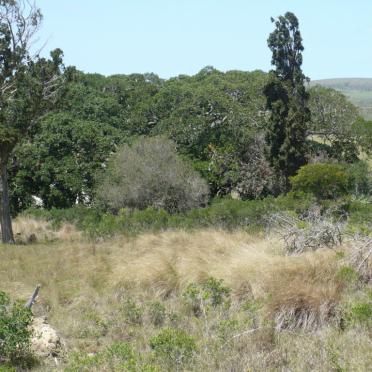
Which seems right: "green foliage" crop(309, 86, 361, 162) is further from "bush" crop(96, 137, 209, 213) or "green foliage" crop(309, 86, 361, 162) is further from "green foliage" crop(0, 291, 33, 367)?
"green foliage" crop(0, 291, 33, 367)

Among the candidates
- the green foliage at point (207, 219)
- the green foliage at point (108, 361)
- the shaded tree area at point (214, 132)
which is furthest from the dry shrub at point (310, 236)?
the shaded tree area at point (214, 132)

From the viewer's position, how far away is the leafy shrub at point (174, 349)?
568cm

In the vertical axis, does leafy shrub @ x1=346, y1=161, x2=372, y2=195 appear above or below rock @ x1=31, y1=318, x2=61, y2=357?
below

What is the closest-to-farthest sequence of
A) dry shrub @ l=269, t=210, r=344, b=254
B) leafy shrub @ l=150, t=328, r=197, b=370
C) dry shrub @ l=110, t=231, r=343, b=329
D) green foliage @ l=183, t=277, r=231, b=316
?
1. leafy shrub @ l=150, t=328, r=197, b=370
2. dry shrub @ l=110, t=231, r=343, b=329
3. green foliage @ l=183, t=277, r=231, b=316
4. dry shrub @ l=269, t=210, r=344, b=254

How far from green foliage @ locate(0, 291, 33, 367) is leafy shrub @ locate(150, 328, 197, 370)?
4.22 feet

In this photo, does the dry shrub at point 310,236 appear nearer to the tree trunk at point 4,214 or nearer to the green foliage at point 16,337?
the green foliage at point 16,337

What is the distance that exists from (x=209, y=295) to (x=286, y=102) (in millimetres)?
19927

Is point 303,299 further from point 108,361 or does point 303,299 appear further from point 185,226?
point 185,226

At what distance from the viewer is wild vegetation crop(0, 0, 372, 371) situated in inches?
247

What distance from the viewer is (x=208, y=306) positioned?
7.41m

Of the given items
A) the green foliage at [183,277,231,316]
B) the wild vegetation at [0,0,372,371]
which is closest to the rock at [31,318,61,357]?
the wild vegetation at [0,0,372,371]

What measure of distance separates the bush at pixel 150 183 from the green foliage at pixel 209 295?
15.7 metres

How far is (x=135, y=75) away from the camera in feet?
139

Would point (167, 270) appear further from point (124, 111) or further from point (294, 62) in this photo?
point (124, 111)
